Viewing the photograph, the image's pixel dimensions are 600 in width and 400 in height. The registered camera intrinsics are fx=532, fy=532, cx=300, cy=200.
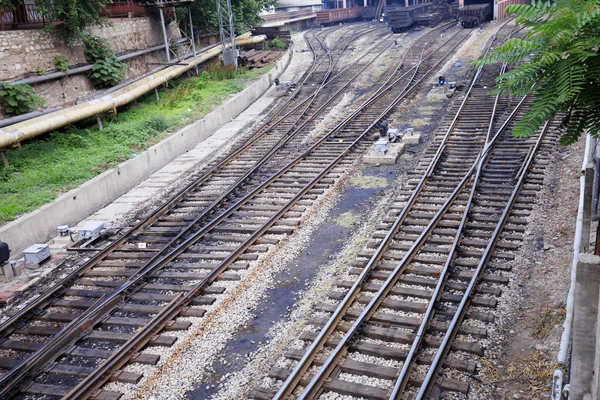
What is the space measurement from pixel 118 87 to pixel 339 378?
1746 cm

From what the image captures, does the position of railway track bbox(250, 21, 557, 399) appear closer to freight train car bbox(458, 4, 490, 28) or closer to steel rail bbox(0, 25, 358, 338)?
steel rail bbox(0, 25, 358, 338)

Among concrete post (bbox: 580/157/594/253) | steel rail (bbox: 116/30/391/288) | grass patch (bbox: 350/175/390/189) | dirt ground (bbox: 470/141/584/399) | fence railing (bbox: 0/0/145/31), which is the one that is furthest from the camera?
fence railing (bbox: 0/0/145/31)

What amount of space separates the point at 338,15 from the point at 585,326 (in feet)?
171

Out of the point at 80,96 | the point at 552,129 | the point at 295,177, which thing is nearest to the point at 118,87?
the point at 80,96

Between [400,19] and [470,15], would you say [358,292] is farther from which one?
[400,19]

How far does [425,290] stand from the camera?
8.97 m

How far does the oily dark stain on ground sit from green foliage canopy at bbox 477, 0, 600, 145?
5.23 meters

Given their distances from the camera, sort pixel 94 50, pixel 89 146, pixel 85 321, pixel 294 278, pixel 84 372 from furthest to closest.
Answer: pixel 94 50, pixel 89 146, pixel 294 278, pixel 85 321, pixel 84 372

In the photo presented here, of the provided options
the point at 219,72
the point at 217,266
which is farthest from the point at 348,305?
the point at 219,72

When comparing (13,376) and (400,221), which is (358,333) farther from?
(13,376)

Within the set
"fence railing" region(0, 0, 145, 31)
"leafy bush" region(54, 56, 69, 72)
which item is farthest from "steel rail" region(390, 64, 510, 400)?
"fence railing" region(0, 0, 145, 31)

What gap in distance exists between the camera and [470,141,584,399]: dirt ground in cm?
688

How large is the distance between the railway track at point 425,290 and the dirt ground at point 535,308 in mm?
228

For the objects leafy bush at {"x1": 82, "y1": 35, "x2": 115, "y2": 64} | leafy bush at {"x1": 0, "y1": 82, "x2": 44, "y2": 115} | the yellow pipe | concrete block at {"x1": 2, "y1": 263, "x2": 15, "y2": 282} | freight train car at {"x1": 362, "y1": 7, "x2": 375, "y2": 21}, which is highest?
freight train car at {"x1": 362, "y1": 7, "x2": 375, "y2": 21}
